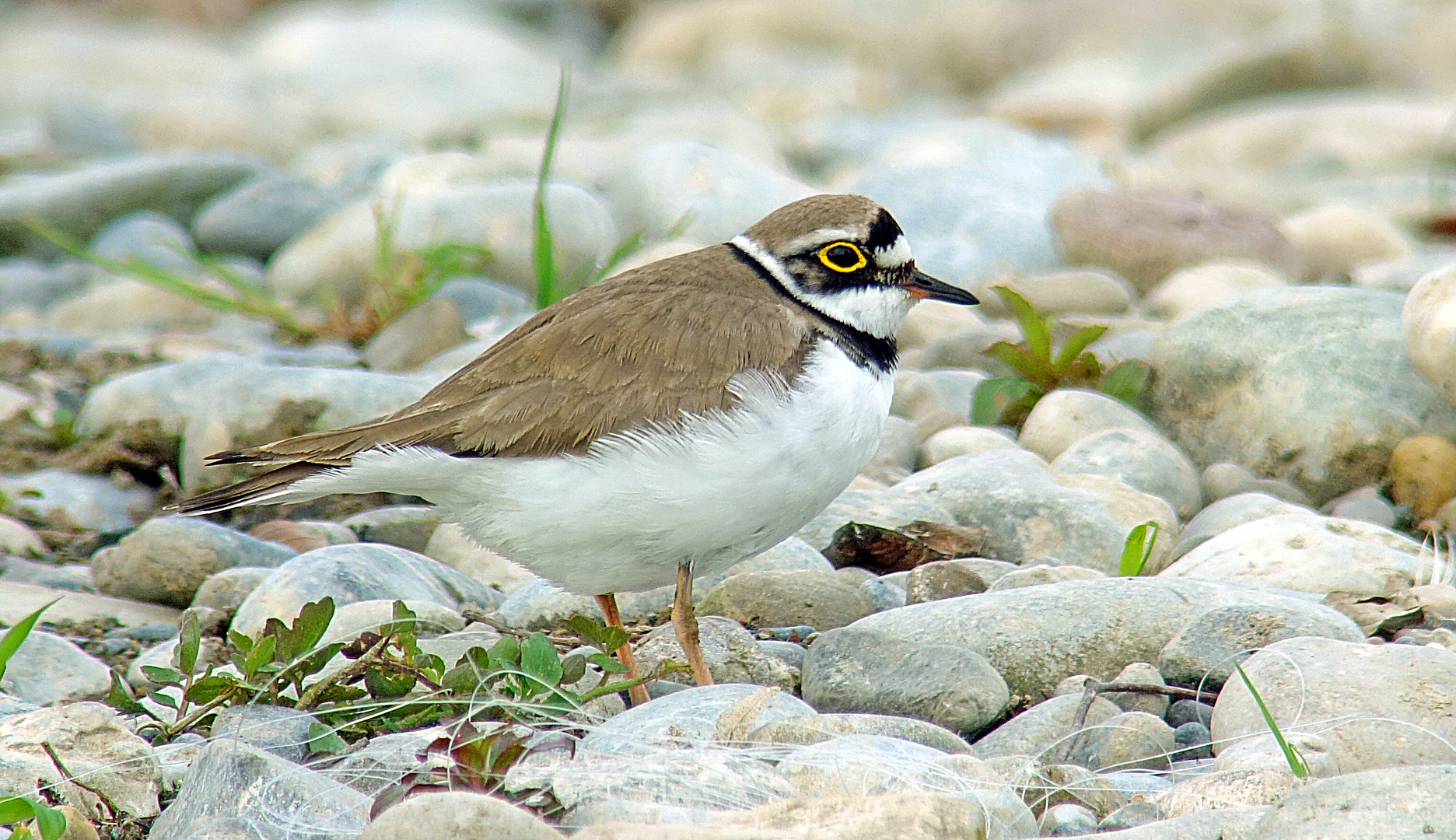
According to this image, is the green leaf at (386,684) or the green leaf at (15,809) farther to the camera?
the green leaf at (386,684)

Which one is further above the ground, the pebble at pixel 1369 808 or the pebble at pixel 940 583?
the pebble at pixel 1369 808

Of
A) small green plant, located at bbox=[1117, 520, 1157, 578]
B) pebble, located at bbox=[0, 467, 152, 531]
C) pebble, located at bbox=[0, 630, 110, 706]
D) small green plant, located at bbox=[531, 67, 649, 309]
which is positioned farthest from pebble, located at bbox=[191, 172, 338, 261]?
small green plant, located at bbox=[1117, 520, 1157, 578]

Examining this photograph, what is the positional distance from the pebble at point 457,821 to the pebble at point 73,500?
3407mm

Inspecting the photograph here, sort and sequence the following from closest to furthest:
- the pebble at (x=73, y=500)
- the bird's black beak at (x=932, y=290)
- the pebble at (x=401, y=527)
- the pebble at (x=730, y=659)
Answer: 1. the pebble at (x=730, y=659)
2. the bird's black beak at (x=932, y=290)
3. the pebble at (x=401, y=527)
4. the pebble at (x=73, y=500)

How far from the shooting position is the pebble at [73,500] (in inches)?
217

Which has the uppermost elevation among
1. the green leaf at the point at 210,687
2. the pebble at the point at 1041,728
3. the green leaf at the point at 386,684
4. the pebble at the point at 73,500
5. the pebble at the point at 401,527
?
the pebble at the point at 1041,728

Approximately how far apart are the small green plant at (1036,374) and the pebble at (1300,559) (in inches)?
48.8

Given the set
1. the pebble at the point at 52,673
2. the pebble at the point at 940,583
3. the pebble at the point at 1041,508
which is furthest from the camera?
the pebble at the point at 1041,508

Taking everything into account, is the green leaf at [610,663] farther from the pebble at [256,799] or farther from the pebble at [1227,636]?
the pebble at [1227,636]

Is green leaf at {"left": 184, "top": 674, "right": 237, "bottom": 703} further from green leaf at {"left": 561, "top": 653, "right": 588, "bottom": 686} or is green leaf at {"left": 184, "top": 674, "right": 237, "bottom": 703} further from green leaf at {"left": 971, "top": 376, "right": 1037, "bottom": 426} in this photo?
green leaf at {"left": 971, "top": 376, "right": 1037, "bottom": 426}

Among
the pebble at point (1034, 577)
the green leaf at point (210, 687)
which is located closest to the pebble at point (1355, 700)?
the pebble at point (1034, 577)

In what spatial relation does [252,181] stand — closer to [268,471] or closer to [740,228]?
[740,228]

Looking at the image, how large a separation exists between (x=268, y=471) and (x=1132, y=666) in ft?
7.21

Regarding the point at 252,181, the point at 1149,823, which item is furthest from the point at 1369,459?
the point at 252,181
